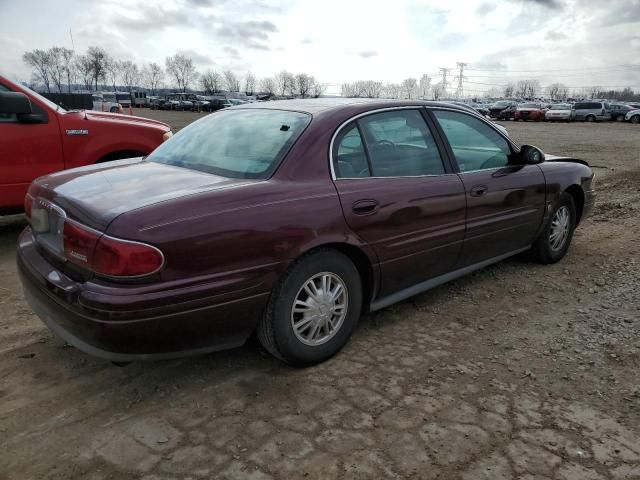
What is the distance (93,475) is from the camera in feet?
7.11

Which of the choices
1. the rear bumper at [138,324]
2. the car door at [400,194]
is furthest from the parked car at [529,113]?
the rear bumper at [138,324]

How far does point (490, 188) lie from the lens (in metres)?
3.86

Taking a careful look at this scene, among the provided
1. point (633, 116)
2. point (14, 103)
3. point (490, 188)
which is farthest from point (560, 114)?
point (14, 103)

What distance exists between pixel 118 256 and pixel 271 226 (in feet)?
2.46

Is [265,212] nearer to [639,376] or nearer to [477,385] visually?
[477,385]

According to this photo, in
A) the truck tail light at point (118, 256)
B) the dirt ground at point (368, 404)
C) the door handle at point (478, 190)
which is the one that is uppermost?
the door handle at point (478, 190)

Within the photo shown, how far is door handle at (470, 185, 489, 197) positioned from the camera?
371 cm

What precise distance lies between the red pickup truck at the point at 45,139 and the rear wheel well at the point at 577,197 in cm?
450

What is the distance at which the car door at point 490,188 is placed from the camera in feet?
12.3

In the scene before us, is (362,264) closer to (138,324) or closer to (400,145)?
(400,145)

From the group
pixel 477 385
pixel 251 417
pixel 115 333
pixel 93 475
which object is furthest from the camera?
pixel 477 385

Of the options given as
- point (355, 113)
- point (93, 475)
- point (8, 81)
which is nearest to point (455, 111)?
point (355, 113)

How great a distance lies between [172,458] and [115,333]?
614 millimetres

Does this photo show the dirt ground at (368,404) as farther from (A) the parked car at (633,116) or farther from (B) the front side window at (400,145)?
(A) the parked car at (633,116)
